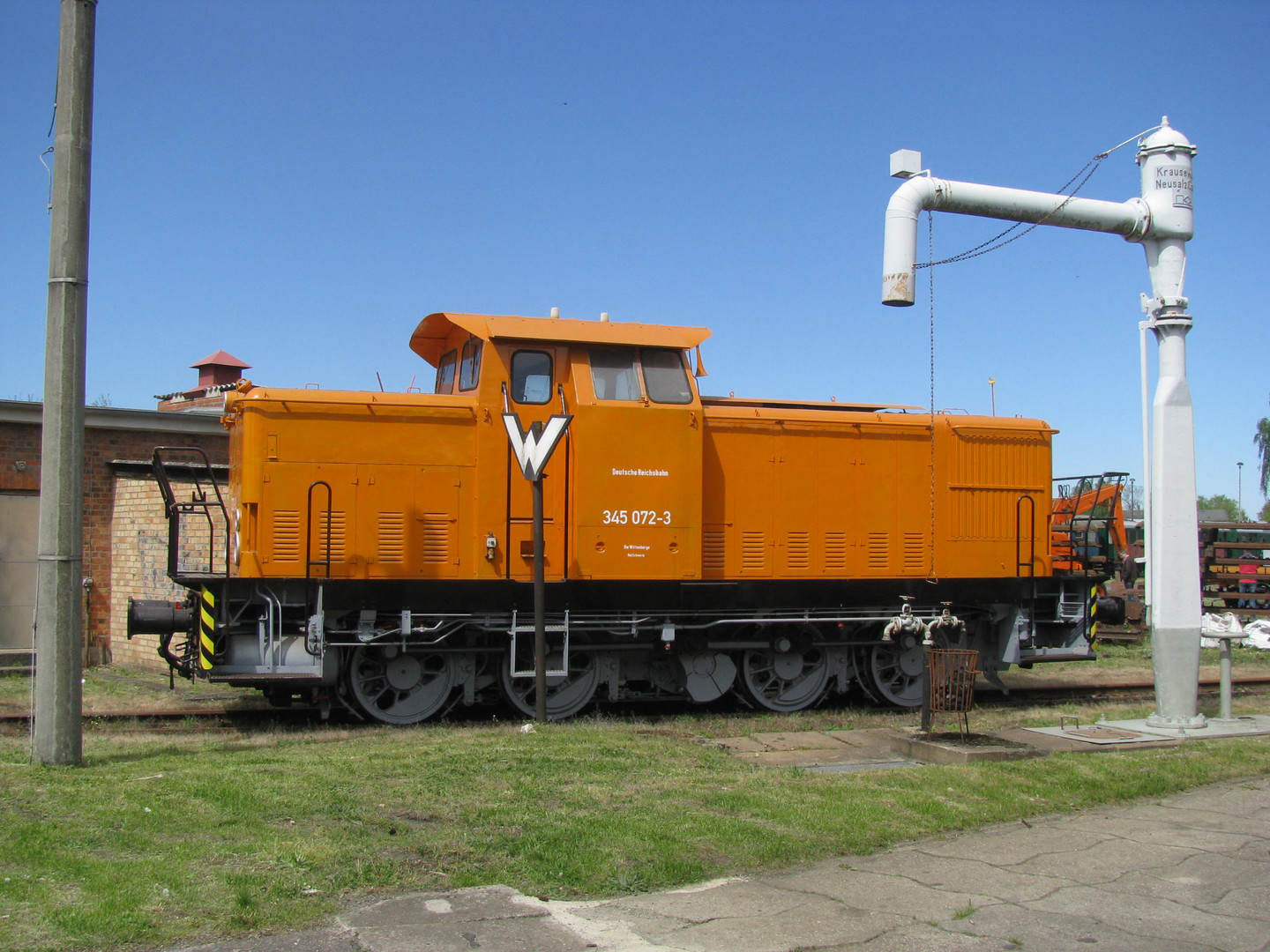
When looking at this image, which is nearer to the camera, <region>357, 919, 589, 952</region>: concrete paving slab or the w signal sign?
<region>357, 919, 589, 952</region>: concrete paving slab

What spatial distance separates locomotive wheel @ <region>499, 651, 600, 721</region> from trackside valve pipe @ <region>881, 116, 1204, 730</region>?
4.81m

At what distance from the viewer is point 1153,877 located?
548cm

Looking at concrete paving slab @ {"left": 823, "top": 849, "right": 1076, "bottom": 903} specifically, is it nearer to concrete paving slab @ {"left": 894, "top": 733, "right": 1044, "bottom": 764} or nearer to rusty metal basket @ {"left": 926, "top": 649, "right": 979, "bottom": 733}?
concrete paving slab @ {"left": 894, "top": 733, "right": 1044, "bottom": 764}

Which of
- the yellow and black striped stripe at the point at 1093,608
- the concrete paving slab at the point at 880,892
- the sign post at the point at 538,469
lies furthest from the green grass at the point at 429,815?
the yellow and black striped stripe at the point at 1093,608

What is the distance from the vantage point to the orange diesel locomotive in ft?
33.5

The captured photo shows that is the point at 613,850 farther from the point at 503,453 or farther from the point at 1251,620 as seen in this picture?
the point at 1251,620

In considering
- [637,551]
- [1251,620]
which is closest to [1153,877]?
[637,551]

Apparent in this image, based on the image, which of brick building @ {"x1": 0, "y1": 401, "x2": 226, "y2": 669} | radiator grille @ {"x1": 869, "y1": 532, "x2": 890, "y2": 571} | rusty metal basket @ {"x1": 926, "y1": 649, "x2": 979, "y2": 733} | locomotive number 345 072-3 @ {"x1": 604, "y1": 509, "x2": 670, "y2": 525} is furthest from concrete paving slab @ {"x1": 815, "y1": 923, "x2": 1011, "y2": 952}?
brick building @ {"x1": 0, "y1": 401, "x2": 226, "y2": 669}

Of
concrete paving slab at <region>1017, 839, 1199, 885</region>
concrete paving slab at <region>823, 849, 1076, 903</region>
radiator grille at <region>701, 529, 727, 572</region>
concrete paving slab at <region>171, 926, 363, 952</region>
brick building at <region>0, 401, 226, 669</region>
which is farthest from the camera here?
brick building at <region>0, 401, 226, 669</region>

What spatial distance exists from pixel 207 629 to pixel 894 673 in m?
7.22

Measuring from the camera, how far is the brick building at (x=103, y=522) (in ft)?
47.1

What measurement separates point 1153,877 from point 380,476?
287 inches

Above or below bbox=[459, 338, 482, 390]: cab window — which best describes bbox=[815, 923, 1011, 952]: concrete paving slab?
below

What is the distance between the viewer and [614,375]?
1089 cm
